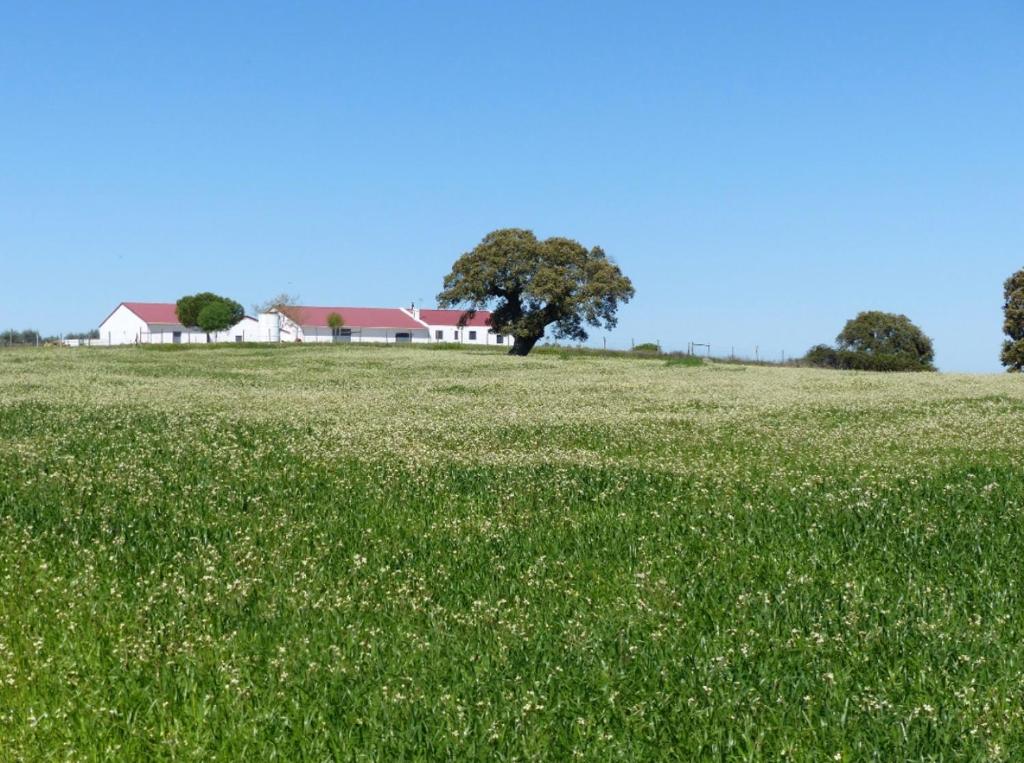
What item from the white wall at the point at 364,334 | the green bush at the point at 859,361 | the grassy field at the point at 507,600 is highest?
the white wall at the point at 364,334

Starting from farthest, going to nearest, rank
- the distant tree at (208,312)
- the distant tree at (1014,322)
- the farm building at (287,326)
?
the farm building at (287,326), the distant tree at (208,312), the distant tree at (1014,322)

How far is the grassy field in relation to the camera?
6.10 metres

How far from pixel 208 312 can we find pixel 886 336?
4237 inches

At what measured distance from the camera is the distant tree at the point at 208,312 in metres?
162

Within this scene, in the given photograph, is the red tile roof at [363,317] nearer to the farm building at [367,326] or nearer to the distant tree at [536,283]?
the farm building at [367,326]

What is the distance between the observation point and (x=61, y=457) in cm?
1594

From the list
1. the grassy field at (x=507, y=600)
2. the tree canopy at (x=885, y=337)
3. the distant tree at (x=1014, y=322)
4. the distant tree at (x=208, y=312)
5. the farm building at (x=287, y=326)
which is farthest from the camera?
the farm building at (x=287, y=326)

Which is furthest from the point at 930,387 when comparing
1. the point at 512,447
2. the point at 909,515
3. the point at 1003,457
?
the point at 909,515

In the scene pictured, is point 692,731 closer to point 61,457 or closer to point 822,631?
point 822,631

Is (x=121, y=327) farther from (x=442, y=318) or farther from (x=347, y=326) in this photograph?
(x=442, y=318)

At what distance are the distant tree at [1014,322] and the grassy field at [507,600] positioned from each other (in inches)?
2811

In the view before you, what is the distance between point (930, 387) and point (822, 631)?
36061 millimetres

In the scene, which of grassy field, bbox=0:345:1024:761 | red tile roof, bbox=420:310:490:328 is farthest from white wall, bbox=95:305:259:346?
grassy field, bbox=0:345:1024:761

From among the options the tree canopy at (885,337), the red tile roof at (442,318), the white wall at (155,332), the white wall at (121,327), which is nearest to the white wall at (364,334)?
the red tile roof at (442,318)
